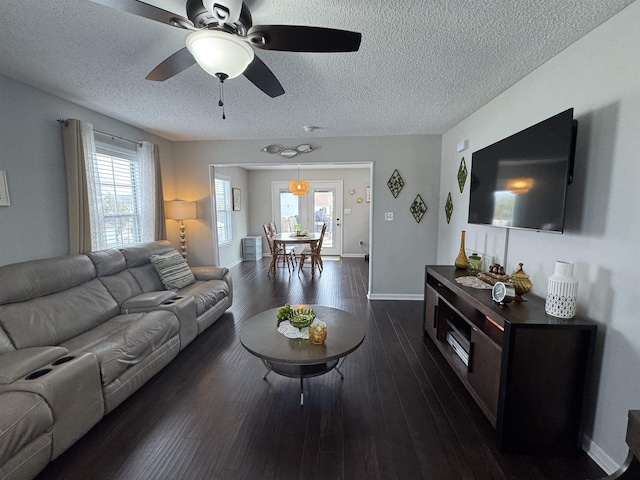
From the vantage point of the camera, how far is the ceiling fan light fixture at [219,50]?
1175 millimetres

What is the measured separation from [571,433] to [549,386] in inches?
12.0

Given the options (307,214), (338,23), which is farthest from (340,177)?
(338,23)

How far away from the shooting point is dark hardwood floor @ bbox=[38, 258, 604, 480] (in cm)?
143

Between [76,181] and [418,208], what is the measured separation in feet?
13.0

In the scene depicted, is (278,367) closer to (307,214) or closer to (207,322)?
(207,322)

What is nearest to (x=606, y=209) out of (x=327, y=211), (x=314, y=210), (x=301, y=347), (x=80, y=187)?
(x=301, y=347)

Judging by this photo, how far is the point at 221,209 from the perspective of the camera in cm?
572

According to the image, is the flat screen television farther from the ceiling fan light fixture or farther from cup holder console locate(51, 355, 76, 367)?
cup holder console locate(51, 355, 76, 367)

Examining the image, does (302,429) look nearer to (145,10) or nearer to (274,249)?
(145,10)

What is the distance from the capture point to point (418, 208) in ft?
12.7

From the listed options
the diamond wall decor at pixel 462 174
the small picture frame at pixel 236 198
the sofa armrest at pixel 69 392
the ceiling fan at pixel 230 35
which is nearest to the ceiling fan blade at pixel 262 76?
the ceiling fan at pixel 230 35

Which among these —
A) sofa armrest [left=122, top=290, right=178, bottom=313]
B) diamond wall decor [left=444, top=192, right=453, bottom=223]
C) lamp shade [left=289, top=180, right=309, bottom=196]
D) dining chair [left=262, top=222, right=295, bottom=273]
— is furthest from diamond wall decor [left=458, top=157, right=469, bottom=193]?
dining chair [left=262, top=222, right=295, bottom=273]

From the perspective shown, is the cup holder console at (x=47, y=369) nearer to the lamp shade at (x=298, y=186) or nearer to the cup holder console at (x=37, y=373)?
the cup holder console at (x=37, y=373)

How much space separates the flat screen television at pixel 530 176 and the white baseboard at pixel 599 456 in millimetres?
1203
